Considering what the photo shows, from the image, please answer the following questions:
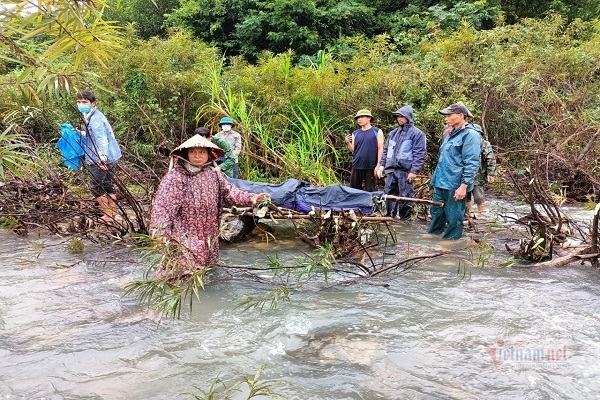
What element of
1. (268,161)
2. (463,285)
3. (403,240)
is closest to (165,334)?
(463,285)

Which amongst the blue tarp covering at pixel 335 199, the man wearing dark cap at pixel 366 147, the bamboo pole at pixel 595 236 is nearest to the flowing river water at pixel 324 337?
the bamboo pole at pixel 595 236

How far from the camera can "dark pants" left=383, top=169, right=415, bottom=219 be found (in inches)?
283

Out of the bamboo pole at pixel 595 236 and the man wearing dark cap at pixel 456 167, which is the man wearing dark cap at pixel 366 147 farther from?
the bamboo pole at pixel 595 236

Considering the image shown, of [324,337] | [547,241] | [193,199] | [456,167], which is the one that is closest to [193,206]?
[193,199]

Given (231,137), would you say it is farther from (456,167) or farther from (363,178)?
(456,167)

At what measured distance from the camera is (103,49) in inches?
92.5

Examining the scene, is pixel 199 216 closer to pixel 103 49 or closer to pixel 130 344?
pixel 130 344

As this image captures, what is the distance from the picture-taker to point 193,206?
4.41m

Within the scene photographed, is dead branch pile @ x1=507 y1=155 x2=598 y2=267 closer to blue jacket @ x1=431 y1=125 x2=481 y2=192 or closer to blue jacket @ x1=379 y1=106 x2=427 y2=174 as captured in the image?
blue jacket @ x1=431 y1=125 x2=481 y2=192

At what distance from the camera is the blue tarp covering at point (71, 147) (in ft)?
21.2

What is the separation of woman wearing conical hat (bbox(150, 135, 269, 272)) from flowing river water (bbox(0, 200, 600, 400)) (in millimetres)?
552

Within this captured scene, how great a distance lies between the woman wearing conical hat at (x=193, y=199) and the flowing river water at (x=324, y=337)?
552 mm

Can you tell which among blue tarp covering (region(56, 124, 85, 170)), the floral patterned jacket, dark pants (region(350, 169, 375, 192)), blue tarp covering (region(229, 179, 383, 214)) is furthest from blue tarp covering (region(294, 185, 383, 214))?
blue tarp covering (region(56, 124, 85, 170))

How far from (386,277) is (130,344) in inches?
99.7
